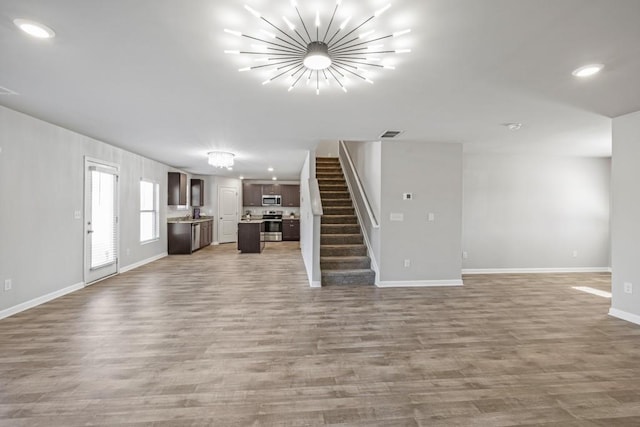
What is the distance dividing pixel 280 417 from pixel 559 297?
4533 millimetres

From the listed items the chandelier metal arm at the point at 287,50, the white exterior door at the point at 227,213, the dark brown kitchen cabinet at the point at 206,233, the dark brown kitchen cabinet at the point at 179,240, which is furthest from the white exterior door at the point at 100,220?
the white exterior door at the point at 227,213

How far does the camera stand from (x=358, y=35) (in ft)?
6.37

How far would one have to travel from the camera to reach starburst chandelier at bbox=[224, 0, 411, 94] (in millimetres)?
1839

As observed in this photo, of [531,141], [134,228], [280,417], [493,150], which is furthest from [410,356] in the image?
[134,228]

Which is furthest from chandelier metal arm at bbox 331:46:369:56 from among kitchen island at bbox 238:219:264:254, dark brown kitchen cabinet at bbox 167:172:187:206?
dark brown kitchen cabinet at bbox 167:172:187:206

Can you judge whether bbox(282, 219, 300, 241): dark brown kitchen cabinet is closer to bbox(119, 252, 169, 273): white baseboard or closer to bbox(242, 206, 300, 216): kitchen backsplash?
bbox(242, 206, 300, 216): kitchen backsplash

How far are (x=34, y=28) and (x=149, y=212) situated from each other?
576 centimetres

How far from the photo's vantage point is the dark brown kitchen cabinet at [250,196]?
1142 cm

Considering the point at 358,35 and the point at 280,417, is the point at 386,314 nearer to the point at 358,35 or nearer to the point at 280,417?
the point at 280,417

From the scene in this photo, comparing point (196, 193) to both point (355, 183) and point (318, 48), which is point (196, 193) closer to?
point (355, 183)

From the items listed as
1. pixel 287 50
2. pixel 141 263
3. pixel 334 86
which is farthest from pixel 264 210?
pixel 287 50

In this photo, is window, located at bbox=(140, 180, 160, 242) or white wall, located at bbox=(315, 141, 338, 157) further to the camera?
white wall, located at bbox=(315, 141, 338, 157)

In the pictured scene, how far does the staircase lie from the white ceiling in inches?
81.3

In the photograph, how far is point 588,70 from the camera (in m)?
2.38
